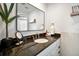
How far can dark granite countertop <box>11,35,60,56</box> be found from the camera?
3.28 feet

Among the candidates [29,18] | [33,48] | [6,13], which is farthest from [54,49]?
[6,13]

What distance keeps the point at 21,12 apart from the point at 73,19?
1.87 ft

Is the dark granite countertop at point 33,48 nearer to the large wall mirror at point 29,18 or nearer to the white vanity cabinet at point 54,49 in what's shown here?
the white vanity cabinet at point 54,49

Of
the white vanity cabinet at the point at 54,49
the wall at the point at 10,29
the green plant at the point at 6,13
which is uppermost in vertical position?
the green plant at the point at 6,13

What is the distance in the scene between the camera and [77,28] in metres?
1.21

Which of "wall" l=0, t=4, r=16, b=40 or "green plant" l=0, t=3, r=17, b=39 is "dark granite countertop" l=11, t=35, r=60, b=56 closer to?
"wall" l=0, t=4, r=16, b=40

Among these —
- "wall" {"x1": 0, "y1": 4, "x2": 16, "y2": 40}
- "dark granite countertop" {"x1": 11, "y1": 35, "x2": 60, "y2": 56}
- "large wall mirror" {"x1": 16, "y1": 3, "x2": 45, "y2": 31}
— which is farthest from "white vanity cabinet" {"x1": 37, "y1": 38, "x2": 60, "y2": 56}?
"wall" {"x1": 0, "y1": 4, "x2": 16, "y2": 40}

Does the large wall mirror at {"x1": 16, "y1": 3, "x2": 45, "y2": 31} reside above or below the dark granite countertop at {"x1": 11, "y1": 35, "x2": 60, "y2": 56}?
above

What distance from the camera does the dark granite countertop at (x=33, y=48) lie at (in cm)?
100

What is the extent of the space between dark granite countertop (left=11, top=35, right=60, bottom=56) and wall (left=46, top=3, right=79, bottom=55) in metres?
0.10

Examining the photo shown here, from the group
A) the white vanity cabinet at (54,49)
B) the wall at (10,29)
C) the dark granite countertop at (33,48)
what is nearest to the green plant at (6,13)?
the wall at (10,29)

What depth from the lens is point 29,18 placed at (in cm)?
124

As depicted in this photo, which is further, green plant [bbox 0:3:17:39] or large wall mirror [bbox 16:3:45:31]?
large wall mirror [bbox 16:3:45:31]

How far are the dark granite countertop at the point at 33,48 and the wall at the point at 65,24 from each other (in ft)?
0.34
